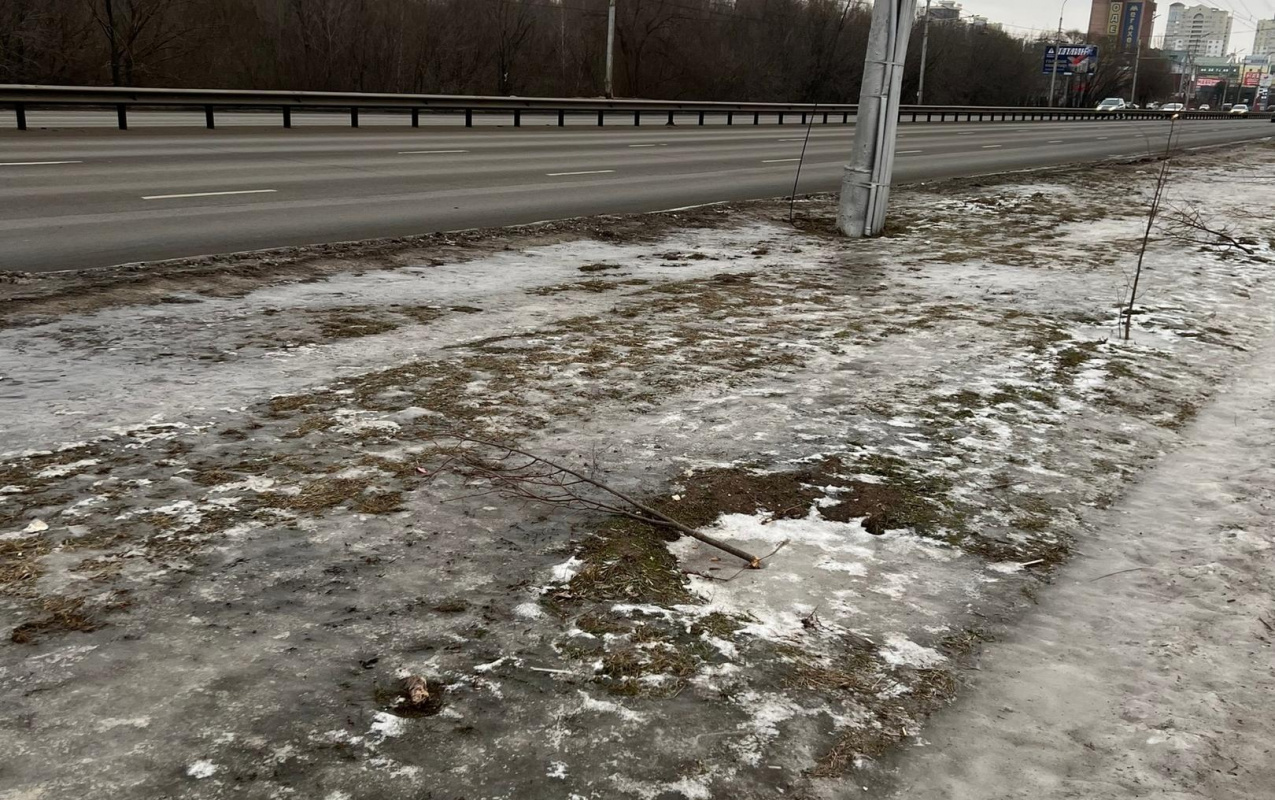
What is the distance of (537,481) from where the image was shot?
14.6ft

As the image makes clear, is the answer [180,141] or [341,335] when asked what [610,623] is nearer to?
[341,335]

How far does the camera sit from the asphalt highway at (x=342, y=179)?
1083cm

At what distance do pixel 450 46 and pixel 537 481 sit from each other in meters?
52.1

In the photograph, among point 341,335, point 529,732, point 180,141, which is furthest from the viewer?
point 180,141

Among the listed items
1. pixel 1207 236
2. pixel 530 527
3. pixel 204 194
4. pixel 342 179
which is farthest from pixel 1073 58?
pixel 530 527

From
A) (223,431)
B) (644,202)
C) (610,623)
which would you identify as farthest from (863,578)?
(644,202)

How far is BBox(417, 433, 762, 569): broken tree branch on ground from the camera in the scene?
13.5 ft

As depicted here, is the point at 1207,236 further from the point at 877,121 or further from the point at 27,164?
the point at 27,164

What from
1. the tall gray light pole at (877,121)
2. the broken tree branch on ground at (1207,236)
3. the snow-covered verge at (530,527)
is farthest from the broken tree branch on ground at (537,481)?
the broken tree branch on ground at (1207,236)

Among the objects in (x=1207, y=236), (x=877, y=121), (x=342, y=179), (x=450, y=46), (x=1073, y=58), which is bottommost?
(x=1207, y=236)

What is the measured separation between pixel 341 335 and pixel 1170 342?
592cm

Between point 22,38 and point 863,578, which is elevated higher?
point 22,38

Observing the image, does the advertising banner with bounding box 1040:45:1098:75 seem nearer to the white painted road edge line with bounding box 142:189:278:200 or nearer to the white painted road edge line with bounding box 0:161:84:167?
the white painted road edge line with bounding box 142:189:278:200

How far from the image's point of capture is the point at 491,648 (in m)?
3.14
